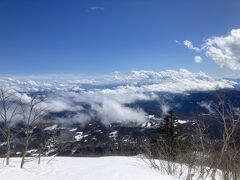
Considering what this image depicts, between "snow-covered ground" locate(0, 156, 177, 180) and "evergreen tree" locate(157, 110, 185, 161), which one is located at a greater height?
"evergreen tree" locate(157, 110, 185, 161)

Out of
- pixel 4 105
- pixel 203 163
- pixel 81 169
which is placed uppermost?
pixel 4 105

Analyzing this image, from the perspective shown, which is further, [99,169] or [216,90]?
[99,169]

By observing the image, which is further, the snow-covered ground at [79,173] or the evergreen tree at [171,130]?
the evergreen tree at [171,130]

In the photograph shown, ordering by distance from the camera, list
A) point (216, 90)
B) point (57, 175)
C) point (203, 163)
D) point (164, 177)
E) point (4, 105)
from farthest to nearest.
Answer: point (4, 105), point (57, 175), point (164, 177), point (203, 163), point (216, 90)

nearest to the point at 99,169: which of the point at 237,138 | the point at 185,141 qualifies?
the point at 237,138

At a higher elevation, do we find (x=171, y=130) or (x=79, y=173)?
(x=171, y=130)

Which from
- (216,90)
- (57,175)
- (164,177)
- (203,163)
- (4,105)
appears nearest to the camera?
(216,90)

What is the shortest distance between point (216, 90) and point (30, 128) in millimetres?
17522

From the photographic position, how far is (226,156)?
20.5 m

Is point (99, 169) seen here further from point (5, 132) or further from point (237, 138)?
point (237, 138)

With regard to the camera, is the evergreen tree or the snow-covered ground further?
the evergreen tree

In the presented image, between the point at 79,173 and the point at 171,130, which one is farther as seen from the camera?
the point at 171,130

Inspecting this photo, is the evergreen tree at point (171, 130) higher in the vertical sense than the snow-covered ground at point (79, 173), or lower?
higher

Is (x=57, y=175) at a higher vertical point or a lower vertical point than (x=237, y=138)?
lower
